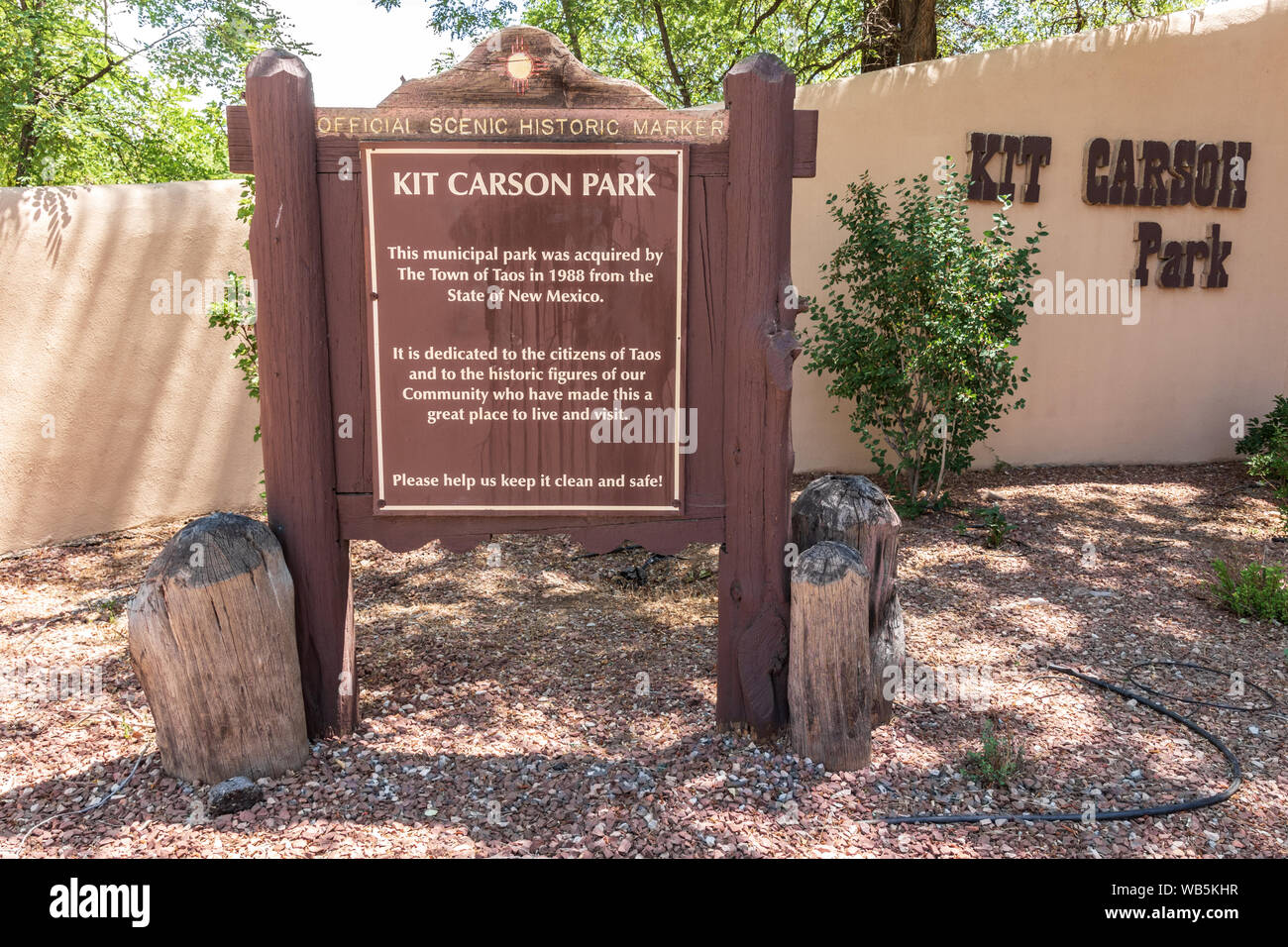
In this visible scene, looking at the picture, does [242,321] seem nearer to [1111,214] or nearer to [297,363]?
[297,363]

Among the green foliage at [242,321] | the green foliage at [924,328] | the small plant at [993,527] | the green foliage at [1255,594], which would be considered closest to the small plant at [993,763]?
the green foliage at [1255,594]

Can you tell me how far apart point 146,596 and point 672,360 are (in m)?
2.15

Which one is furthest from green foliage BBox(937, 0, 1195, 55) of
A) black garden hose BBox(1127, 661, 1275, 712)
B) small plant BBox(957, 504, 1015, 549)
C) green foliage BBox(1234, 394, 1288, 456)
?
black garden hose BBox(1127, 661, 1275, 712)

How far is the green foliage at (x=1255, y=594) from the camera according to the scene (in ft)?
16.9

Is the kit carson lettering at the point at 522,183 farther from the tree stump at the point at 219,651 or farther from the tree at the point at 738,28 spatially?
the tree at the point at 738,28

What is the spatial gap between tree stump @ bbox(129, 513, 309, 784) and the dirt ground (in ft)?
0.57

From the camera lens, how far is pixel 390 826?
3.20 m

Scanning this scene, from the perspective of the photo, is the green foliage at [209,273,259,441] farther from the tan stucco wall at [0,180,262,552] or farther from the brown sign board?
the brown sign board

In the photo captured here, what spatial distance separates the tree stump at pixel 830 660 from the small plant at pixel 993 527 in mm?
3339

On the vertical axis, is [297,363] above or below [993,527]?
above

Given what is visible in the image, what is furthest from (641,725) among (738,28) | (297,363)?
(738,28)

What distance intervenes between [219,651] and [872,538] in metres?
2.66

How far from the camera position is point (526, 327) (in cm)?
357

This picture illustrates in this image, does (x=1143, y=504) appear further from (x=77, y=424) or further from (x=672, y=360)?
(x=77, y=424)
